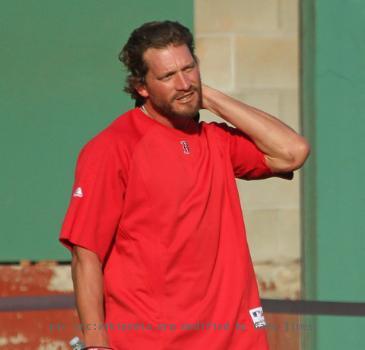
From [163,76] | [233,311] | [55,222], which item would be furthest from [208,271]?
[55,222]

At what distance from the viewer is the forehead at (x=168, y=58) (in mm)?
3807

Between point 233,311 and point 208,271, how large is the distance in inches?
5.9

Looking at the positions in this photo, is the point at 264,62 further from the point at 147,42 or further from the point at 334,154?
the point at 147,42

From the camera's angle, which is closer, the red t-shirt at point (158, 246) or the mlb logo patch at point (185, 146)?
the red t-shirt at point (158, 246)

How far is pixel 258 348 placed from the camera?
3.80 meters

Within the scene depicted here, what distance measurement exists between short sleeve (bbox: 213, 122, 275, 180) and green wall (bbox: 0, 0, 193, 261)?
191 centimetres

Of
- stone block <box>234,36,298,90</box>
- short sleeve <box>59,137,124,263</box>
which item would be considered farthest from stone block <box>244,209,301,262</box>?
short sleeve <box>59,137,124,263</box>

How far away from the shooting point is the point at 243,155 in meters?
4.03

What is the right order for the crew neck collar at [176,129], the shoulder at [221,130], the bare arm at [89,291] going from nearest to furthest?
the bare arm at [89,291]
the crew neck collar at [176,129]
the shoulder at [221,130]

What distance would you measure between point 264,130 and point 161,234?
58cm

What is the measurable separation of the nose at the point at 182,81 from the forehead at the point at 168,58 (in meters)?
0.03

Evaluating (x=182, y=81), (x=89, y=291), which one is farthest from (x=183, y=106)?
(x=89, y=291)

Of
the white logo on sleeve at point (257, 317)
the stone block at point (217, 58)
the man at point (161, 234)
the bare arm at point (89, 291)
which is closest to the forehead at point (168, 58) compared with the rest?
the man at point (161, 234)

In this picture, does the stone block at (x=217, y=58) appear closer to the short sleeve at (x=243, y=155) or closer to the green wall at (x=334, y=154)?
the green wall at (x=334, y=154)
